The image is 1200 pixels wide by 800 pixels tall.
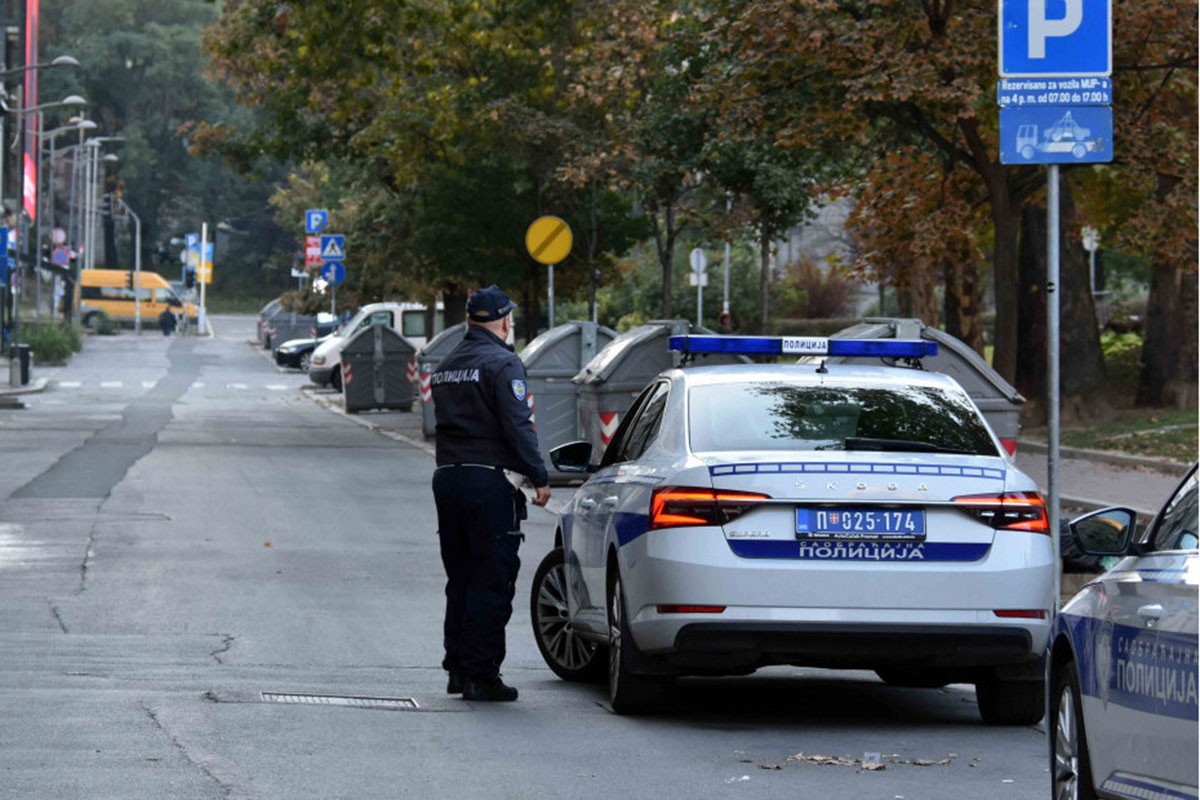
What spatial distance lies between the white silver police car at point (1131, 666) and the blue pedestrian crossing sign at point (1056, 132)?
488 centimetres

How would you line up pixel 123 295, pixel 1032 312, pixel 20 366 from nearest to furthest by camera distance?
pixel 1032 312
pixel 20 366
pixel 123 295

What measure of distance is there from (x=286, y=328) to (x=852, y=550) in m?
74.2

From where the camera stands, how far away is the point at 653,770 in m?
8.09

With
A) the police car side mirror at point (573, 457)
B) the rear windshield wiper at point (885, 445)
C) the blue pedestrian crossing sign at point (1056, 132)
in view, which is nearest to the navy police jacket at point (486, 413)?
the police car side mirror at point (573, 457)

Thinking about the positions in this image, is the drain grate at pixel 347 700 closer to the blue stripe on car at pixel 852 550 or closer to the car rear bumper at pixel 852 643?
the car rear bumper at pixel 852 643

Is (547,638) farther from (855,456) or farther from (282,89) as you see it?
(282,89)

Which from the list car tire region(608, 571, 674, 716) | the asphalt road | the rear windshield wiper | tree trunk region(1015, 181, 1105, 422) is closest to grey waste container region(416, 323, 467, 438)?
tree trunk region(1015, 181, 1105, 422)

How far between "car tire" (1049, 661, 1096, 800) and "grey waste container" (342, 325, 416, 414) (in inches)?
1396

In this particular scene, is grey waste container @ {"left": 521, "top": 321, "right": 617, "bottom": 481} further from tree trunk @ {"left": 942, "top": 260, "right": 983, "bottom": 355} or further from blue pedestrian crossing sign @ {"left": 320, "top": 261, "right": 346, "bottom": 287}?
blue pedestrian crossing sign @ {"left": 320, "top": 261, "right": 346, "bottom": 287}

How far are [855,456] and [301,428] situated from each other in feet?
92.4

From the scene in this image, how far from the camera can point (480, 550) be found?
32.2 ft

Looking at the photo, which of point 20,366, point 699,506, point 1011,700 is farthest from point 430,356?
point 699,506

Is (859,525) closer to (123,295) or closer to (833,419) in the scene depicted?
(833,419)

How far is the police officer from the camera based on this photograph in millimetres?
9789
